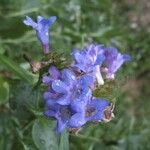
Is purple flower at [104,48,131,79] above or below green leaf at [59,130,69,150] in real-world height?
above

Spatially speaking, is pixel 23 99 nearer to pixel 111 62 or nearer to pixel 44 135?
pixel 44 135

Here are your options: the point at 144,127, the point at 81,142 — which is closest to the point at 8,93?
the point at 81,142

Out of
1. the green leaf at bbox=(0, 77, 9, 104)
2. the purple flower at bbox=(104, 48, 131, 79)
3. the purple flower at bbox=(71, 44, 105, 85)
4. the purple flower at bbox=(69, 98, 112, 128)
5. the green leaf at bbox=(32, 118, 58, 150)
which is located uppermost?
the green leaf at bbox=(0, 77, 9, 104)

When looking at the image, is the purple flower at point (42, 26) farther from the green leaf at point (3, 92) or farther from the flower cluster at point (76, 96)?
the green leaf at point (3, 92)

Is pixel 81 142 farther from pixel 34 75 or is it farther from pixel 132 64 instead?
pixel 132 64

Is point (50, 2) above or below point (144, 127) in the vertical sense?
above

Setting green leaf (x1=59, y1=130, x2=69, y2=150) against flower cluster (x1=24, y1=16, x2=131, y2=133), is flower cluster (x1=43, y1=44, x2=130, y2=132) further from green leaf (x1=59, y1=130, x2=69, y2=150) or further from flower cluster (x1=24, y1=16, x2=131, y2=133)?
green leaf (x1=59, y1=130, x2=69, y2=150)

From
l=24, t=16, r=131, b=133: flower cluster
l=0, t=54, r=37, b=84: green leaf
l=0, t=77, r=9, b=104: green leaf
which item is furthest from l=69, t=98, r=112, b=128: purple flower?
l=0, t=77, r=9, b=104: green leaf
